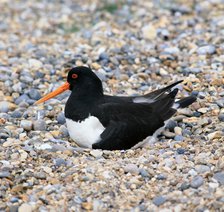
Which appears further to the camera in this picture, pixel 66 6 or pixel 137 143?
pixel 66 6

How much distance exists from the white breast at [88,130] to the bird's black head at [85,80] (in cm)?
47

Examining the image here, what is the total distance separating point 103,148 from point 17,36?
5344 mm

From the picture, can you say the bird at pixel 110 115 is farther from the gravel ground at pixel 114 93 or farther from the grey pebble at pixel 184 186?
the grey pebble at pixel 184 186

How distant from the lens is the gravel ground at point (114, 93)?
5.69 meters

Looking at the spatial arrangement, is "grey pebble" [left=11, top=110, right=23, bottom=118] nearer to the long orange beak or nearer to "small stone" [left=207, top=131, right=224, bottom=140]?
the long orange beak

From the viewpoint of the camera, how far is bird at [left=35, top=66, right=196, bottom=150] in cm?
689

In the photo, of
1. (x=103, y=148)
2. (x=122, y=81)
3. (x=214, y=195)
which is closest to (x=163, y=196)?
(x=214, y=195)

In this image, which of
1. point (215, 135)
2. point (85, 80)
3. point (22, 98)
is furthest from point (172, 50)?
point (215, 135)

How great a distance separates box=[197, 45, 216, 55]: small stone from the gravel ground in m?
0.02

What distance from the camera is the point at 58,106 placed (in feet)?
26.8

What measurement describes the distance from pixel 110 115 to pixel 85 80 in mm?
599

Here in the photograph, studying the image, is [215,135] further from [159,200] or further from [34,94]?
[34,94]

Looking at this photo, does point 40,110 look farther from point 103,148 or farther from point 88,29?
point 88,29

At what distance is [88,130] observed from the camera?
22.5 feet
